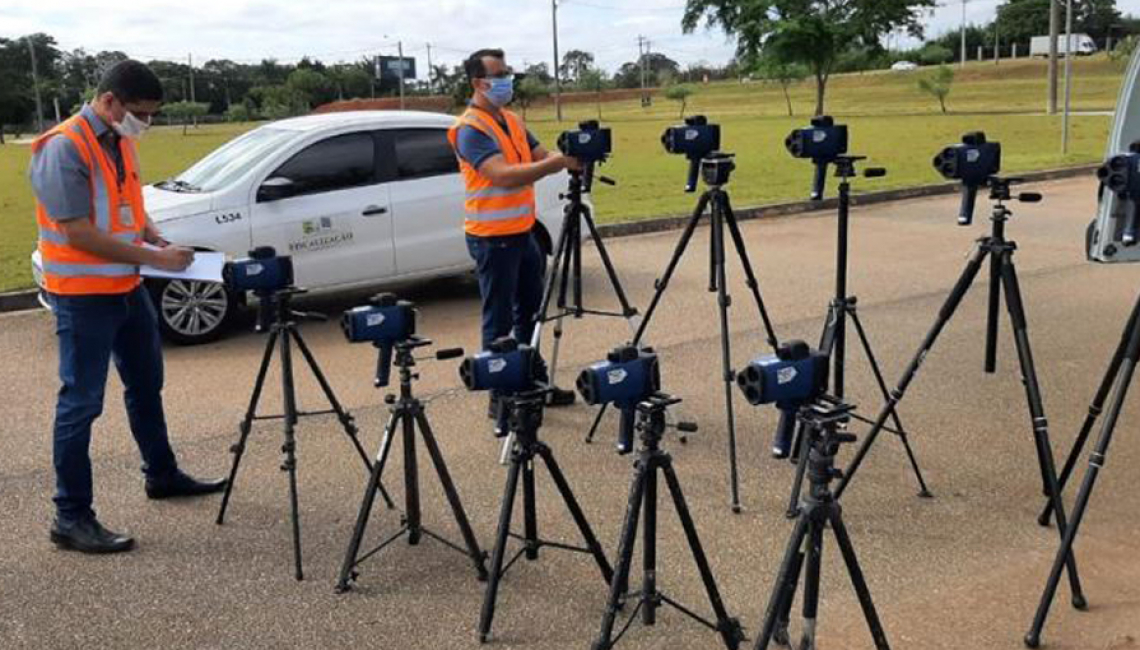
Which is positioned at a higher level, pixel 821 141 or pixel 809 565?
pixel 821 141

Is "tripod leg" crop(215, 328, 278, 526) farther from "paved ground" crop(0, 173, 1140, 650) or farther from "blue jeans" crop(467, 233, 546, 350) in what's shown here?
"blue jeans" crop(467, 233, 546, 350)

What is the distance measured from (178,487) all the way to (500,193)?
2141mm

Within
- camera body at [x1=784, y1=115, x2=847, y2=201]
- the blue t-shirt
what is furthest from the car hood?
camera body at [x1=784, y1=115, x2=847, y2=201]

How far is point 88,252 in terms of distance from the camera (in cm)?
414

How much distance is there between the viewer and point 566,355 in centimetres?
739

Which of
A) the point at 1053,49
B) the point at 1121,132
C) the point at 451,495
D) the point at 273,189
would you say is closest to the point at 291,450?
the point at 451,495

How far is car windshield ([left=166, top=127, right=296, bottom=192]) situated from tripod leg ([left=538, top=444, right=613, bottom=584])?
211 inches

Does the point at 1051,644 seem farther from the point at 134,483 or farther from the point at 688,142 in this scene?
the point at 134,483

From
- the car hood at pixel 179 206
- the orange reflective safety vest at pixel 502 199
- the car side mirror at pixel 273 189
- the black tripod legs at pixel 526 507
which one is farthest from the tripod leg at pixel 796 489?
the car hood at pixel 179 206

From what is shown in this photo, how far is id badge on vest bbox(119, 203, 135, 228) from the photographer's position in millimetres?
4332

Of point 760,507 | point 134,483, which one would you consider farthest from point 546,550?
point 134,483

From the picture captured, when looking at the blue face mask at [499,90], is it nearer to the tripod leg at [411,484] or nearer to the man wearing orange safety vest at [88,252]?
the man wearing orange safety vest at [88,252]

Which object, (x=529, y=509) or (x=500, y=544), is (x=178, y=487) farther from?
(x=500, y=544)

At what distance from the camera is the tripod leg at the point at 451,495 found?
383 cm
